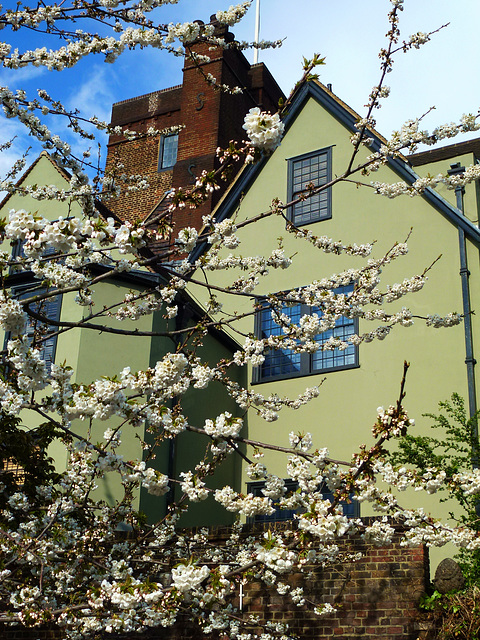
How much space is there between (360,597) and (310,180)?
9668 millimetres

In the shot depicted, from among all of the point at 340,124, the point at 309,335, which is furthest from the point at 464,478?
the point at 340,124

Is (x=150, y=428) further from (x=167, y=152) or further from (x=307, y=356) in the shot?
(x=167, y=152)

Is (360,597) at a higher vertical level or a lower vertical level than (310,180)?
lower

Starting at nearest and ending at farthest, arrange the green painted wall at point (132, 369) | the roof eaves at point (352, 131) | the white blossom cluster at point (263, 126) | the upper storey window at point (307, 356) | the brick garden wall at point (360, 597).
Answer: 1. the white blossom cluster at point (263, 126)
2. the brick garden wall at point (360, 597)
3. the green painted wall at point (132, 369)
4. the roof eaves at point (352, 131)
5. the upper storey window at point (307, 356)

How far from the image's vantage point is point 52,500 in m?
7.70

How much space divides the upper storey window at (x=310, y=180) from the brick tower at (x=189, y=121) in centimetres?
264

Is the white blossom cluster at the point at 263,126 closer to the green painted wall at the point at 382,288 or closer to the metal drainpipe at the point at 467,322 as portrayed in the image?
the metal drainpipe at the point at 467,322

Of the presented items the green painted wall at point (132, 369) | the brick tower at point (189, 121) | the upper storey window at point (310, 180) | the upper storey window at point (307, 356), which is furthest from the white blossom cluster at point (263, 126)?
the brick tower at point (189, 121)

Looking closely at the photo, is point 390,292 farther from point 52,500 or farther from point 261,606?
point 52,500

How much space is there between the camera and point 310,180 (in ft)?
53.2

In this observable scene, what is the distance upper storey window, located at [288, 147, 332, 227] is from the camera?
15.9m

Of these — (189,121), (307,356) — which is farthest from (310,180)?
(189,121)

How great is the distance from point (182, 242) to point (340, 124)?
10.5 m

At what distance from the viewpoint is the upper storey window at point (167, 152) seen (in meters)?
23.1
